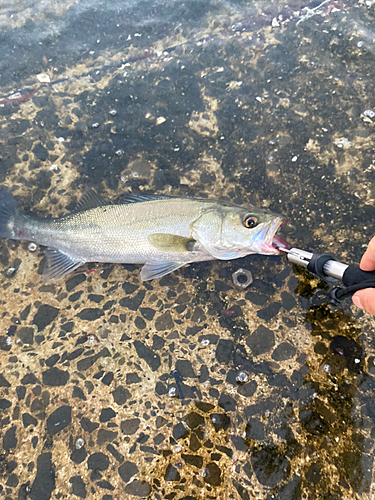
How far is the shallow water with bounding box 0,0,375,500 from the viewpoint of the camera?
101 inches

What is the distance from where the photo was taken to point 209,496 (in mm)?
2422

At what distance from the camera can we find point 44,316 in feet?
10.8

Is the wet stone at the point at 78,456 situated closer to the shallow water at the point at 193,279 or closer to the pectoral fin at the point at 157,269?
the shallow water at the point at 193,279

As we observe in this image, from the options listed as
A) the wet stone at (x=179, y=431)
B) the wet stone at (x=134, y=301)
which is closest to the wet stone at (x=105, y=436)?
the wet stone at (x=179, y=431)

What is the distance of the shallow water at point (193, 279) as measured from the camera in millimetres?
2557

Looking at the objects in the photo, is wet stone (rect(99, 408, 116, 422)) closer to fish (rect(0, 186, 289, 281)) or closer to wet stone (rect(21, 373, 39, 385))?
wet stone (rect(21, 373, 39, 385))

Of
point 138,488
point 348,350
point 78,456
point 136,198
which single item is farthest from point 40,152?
point 348,350

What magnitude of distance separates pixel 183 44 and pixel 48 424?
210 inches

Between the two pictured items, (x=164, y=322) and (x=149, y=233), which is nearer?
(x=164, y=322)

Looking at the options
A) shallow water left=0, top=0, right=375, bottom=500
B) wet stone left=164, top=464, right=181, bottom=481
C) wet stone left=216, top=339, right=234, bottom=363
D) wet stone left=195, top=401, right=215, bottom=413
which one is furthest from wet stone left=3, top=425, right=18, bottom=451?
wet stone left=216, top=339, right=234, bottom=363

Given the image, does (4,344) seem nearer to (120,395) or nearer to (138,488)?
(120,395)

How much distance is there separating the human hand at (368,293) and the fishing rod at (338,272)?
1.7 inches

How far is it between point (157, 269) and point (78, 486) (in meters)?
2.00

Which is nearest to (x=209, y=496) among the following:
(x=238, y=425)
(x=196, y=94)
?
(x=238, y=425)
